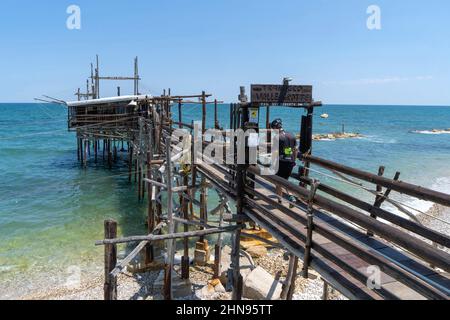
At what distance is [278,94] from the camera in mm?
6504

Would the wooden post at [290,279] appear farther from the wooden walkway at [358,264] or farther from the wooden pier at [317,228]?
the wooden walkway at [358,264]

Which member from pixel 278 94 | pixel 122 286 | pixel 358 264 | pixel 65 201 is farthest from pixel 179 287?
pixel 65 201

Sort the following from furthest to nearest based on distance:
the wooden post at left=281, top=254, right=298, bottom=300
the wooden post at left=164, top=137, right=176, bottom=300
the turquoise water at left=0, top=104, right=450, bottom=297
Result: the turquoise water at left=0, top=104, right=450, bottom=297 → the wooden post at left=164, top=137, right=176, bottom=300 → the wooden post at left=281, top=254, right=298, bottom=300

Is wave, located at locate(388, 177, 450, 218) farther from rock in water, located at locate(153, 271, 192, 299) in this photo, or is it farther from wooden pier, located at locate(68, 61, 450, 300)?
wooden pier, located at locate(68, 61, 450, 300)

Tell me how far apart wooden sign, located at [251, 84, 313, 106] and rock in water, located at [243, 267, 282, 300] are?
580 centimetres

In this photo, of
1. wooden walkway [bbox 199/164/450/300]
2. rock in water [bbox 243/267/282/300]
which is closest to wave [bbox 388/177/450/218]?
rock in water [bbox 243/267/282/300]

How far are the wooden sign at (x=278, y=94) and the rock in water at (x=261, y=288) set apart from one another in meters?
5.80

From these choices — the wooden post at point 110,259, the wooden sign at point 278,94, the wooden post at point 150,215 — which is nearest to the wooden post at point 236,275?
the wooden post at point 110,259

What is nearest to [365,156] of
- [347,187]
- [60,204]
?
[347,187]

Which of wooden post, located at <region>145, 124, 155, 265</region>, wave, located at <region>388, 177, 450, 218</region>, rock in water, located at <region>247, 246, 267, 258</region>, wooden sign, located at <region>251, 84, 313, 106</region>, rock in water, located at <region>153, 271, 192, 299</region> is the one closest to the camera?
wooden sign, located at <region>251, 84, 313, 106</region>

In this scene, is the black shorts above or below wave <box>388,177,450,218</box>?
above

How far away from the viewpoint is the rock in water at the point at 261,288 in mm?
10039

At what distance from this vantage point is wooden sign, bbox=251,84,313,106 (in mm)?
6395

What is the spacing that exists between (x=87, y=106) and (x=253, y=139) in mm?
24823
